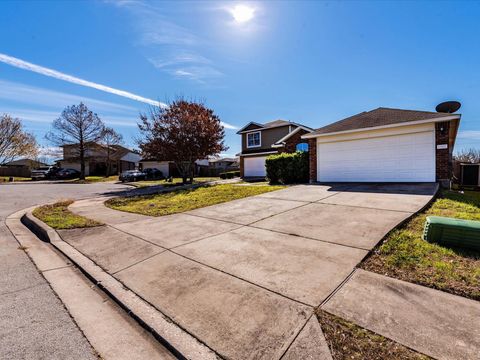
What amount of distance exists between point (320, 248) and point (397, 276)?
114 centimetres

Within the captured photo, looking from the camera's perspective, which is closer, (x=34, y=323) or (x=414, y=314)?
(x=414, y=314)

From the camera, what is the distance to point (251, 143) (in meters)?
25.4

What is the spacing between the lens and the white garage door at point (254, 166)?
76.2ft

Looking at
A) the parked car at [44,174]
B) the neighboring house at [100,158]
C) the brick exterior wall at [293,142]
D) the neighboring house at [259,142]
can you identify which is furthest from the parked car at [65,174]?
the brick exterior wall at [293,142]

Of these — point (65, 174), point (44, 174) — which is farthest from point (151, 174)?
point (44, 174)

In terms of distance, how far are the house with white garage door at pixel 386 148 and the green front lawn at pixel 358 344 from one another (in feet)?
33.7

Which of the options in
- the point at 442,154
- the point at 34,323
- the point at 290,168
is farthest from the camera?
the point at 290,168

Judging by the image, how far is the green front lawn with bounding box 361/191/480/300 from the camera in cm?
280

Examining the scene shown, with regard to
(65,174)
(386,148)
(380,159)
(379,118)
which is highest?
(379,118)

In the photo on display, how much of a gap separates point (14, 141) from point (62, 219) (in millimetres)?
35122

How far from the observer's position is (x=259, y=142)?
24.7 meters

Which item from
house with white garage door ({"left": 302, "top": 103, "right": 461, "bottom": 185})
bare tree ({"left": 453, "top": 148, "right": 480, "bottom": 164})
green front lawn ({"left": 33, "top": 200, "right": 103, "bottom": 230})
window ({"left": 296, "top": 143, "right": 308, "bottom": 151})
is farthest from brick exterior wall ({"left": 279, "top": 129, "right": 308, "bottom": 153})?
bare tree ({"left": 453, "top": 148, "right": 480, "bottom": 164})

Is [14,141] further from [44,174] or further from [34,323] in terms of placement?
[34,323]

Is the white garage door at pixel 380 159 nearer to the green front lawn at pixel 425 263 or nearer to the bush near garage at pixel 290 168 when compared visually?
the bush near garage at pixel 290 168
